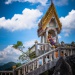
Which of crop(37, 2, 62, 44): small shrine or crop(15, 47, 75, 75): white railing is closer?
crop(15, 47, 75, 75): white railing

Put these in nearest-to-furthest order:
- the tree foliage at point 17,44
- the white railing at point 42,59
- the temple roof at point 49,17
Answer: the white railing at point 42,59, the tree foliage at point 17,44, the temple roof at point 49,17

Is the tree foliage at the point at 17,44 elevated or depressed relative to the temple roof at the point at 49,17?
depressed

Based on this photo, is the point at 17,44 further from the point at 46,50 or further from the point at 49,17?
the point at 49,17

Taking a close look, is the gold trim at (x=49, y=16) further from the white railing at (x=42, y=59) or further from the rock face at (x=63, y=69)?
the rock face at (x=63, y=69)

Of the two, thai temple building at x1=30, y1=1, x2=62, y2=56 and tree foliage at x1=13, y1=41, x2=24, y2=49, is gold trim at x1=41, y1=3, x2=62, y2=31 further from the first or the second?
tree foliage at x1=13, y1=41, x2=24, y2=49

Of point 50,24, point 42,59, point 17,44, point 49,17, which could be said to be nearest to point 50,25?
point 50,24

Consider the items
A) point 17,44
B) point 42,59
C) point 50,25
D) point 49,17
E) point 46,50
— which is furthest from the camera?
point 50,25

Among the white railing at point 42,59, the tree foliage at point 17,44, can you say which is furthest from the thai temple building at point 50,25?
the white railing at point 42,59

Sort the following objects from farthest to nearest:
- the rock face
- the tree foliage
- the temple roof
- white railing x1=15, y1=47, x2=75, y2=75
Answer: the temple roof → the tree foliage → white railing x1=15, y1=47, x2=75, y2=75 → the rock face

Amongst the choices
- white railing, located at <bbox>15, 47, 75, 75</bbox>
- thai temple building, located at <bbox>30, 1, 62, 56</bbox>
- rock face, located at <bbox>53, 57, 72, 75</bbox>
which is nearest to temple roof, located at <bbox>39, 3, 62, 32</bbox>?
thai temple building, located at <bbox>30, 1, 62, 56</bbox>

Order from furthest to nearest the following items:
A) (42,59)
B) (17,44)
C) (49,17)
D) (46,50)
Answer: (49,17) < (17,44) < (46,50) < (42,59)

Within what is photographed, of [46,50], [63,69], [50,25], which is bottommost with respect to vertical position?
[63,69]

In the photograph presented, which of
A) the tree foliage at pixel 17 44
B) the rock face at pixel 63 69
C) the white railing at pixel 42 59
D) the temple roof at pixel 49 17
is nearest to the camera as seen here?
the rock face at pixel 63 69

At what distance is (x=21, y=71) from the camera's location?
7223mm
